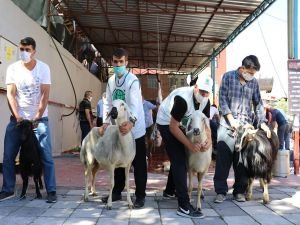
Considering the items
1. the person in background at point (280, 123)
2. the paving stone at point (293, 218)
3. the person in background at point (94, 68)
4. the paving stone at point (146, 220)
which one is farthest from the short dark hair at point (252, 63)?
the person in background at point (94, 68)

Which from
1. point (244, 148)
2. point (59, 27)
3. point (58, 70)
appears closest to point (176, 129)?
point (244, 148)

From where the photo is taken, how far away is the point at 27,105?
224 inches

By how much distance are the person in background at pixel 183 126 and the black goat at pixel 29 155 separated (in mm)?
1766

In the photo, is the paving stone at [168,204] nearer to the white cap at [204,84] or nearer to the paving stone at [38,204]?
the paving stone at [38,204]

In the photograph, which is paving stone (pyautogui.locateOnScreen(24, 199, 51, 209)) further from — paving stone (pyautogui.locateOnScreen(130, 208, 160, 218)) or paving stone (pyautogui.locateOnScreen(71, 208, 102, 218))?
paving stone (pyautogui.locateOnScreen(130, 208, 160, 218))

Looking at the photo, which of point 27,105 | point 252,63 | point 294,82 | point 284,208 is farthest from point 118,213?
point 294,82

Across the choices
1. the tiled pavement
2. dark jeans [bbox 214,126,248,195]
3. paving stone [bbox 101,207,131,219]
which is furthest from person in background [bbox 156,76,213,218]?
dark jeans [bbox 214,126,248,195]

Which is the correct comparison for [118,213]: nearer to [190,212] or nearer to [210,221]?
[190,212]

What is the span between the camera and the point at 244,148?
5895 mm

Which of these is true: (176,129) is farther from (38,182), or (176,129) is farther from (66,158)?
(66,158)

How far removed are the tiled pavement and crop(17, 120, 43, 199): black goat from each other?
1.07 ft

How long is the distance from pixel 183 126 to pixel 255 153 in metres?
1.28

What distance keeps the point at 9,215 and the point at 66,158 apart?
6.75 metres

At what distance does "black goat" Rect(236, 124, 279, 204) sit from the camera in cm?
577
